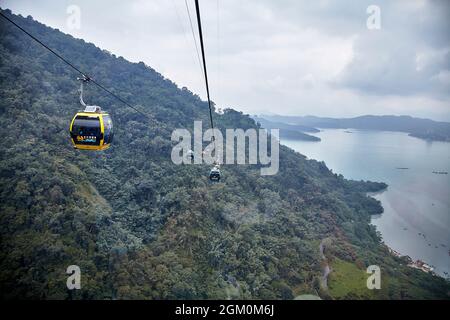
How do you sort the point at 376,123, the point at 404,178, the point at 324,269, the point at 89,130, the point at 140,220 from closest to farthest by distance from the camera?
1. the point at 89,130
2. the point at 140,220
3. the point at 324,269
4. the point at 404,178
5. the point at 376,123

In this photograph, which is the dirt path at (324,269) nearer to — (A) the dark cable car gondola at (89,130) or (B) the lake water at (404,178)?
(B) the lake water at (404,178)
